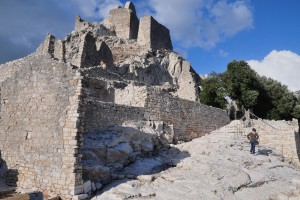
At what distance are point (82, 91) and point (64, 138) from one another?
1520 millimetres

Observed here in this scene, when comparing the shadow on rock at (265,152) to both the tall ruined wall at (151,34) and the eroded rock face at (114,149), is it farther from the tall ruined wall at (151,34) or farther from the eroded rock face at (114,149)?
the tall ruined wall at (151,34)

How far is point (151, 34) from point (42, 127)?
35.3 m

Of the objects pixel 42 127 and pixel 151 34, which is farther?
pixel 151 34

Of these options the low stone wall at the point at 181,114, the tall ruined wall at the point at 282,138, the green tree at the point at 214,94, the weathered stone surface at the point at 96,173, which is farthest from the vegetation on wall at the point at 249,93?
the weathered stone surface at the point at 96,173

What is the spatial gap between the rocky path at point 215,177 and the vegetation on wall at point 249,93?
1368cm

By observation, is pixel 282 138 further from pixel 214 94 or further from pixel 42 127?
pixel 42 127

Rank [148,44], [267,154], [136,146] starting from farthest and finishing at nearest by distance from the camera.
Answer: [148,44] → [267,154] → [136,146]

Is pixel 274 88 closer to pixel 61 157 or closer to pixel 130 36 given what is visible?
pixel 130 36

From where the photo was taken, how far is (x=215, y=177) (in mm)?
11641

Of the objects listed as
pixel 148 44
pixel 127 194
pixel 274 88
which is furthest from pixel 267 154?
pixel 148 44

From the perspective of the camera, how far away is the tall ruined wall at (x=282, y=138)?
18469 millimetres

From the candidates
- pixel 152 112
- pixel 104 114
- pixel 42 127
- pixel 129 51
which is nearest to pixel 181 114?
pixel 152 112

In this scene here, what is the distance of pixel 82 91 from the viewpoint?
9500 mm

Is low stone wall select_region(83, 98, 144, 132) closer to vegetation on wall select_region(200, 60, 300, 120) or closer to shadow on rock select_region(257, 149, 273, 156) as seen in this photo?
shadow on rock select_region(257, 149, 273, 156)
